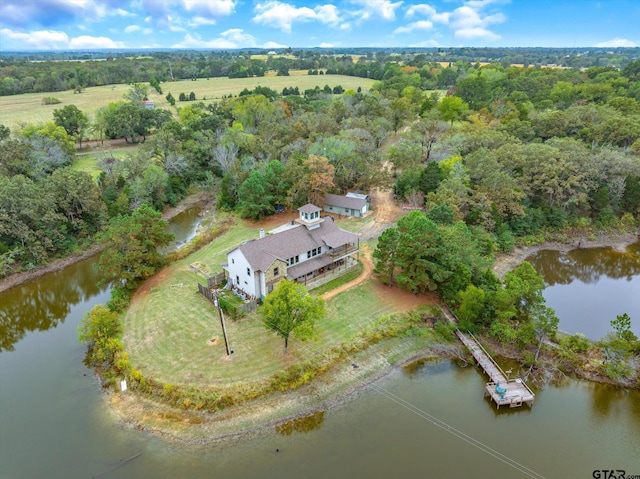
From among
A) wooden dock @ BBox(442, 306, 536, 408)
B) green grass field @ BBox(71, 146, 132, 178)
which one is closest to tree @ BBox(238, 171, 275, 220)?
green grass field @ BBox(71, 146, 132, 178)

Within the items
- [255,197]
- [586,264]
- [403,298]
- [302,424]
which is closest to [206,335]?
[302,424]

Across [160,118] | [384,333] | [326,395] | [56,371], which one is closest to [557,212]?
[384,333]

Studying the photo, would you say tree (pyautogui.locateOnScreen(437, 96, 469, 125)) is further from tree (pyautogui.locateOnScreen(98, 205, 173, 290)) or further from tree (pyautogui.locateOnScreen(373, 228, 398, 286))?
tree (pyautogui.locateOnScreen(98, 205, 173, 290))

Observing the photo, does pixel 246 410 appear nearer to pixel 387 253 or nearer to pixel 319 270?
Answer: pixel 319 270

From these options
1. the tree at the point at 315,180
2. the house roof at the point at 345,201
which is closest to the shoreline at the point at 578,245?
the house roof at the point at 345,201

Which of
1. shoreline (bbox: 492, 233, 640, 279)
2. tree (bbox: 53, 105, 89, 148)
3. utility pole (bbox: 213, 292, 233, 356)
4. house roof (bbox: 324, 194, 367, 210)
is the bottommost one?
shoreline (bbox: 492, 233, 640, 279)
